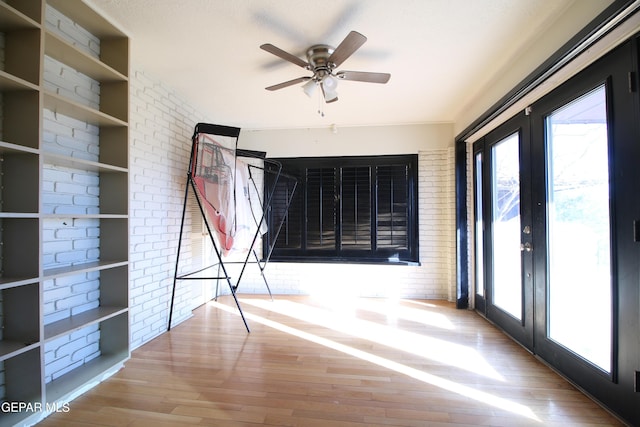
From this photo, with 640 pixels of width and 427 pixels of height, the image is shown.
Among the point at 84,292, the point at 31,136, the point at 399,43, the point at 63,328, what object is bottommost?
the point at 63,328

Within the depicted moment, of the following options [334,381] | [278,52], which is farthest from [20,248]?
[334,381]

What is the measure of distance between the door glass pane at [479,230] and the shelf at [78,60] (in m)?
3.52

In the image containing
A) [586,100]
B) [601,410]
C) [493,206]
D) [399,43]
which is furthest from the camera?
[493,206]

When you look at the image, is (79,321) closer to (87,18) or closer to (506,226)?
(87,18)

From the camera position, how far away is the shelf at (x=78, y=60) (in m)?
1.50

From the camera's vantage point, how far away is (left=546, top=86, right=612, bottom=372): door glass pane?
61.6 inches

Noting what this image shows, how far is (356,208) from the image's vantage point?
3.82 m

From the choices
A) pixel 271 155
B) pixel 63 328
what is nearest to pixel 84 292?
pixel 63 328

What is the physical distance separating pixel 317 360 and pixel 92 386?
4.98ft

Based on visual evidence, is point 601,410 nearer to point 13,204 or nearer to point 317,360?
point 317,360

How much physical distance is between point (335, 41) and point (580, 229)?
211 centimetres

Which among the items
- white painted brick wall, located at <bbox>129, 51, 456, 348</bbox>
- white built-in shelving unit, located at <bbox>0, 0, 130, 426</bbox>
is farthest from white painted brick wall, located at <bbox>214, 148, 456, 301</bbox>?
white built-in shelving unit, located at <bbox>0, 0, 130, 426</bbox>

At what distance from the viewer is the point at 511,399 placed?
1612 mm

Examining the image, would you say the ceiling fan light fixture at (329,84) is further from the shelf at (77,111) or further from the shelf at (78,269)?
the shelf at (78,269)
